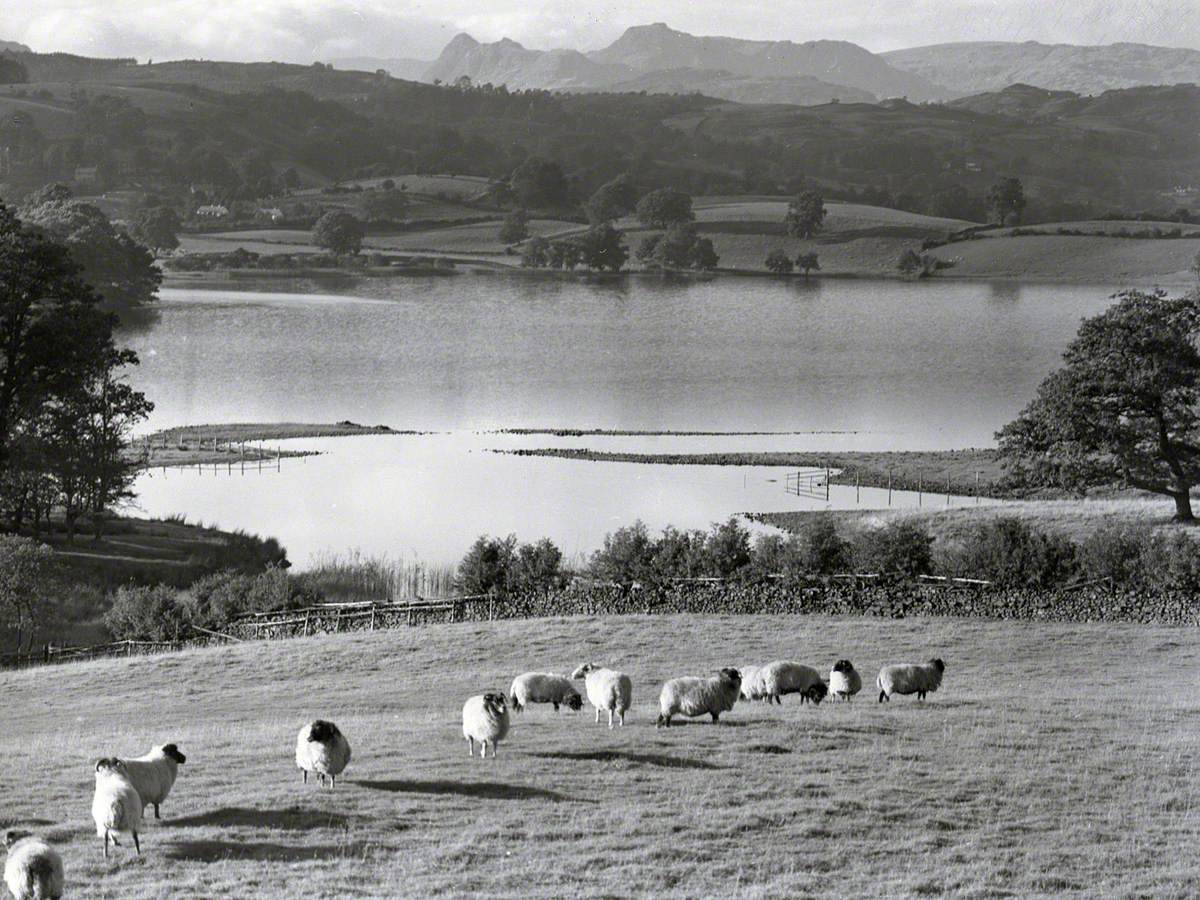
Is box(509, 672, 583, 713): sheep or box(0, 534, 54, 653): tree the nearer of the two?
box(509, 672, 583, 713): sheep

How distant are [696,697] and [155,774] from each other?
8635mm

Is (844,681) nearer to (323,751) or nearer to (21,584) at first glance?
(323,751)

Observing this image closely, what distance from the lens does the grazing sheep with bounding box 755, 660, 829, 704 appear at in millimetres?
24797

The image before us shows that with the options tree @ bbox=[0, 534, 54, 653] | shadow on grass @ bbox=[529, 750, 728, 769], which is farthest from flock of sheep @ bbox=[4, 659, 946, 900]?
tree @ bbox=[0, 534, 54, 653]

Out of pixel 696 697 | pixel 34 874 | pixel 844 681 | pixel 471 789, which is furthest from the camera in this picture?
pixel 844 681

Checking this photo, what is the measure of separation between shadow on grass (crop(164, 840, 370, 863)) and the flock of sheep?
1.70ft

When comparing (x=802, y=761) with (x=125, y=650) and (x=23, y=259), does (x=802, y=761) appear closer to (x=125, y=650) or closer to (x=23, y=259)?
(x=125, y=650)

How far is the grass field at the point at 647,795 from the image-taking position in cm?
1491

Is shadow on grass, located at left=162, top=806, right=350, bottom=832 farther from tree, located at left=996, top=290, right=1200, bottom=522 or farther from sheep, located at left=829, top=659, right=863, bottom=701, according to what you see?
tree, located at left=996, top=290, right=1200, bottom=522

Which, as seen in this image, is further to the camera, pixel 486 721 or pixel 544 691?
pixel 544 691

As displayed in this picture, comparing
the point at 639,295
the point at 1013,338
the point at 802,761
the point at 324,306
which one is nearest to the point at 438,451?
the point at 802,761

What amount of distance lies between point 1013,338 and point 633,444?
66254 mm

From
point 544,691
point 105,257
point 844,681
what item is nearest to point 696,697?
point 544,691

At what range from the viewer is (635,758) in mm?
19531
